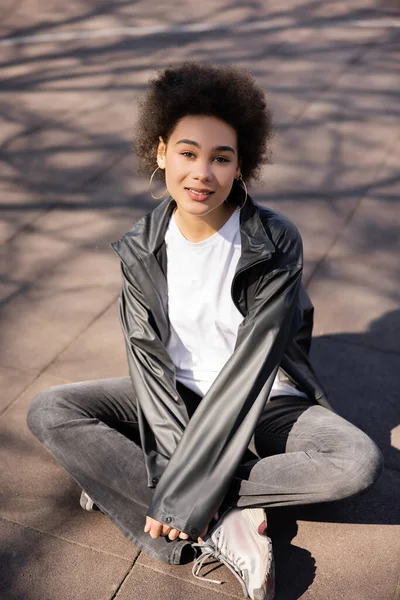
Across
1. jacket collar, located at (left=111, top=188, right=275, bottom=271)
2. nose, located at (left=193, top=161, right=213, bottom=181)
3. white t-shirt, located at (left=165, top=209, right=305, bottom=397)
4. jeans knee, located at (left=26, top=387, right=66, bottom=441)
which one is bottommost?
jeans knee, located at (left=26, top=387, right=66, bottom=441)

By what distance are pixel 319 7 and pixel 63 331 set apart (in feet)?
21.7

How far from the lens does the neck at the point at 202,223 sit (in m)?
3.15

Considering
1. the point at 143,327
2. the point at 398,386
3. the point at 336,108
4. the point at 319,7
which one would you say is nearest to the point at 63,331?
the point at 143,327

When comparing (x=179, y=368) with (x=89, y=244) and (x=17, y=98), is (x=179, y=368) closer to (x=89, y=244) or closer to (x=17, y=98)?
(x=89, y=244)

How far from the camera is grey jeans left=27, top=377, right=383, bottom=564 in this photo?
2939mm

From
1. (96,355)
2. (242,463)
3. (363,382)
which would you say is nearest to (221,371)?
(242,463)

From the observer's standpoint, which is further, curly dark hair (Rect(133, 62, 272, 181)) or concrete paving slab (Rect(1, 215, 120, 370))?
concrete paving slab (Rect(1, 215, 120, 370))

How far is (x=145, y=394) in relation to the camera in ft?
10.3

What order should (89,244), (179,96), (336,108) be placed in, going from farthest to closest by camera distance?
(336,108) → (89,244) → (179,96)

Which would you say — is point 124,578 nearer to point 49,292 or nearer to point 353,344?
point 353,344

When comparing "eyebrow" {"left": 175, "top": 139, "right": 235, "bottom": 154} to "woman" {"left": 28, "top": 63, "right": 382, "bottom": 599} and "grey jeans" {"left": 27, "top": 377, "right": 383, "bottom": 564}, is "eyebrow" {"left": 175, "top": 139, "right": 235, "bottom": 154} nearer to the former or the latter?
"woman" {"left": 28, "top": 63, "right": 382, "bottom": 599}

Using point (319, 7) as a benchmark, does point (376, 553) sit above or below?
below

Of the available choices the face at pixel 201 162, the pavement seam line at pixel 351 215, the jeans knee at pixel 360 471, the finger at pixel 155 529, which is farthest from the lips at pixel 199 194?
the pavement seam line at pixel 351 215

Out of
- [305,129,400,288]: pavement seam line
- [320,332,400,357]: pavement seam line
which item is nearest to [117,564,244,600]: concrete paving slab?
[320,332,400,357]: pavement seam line
